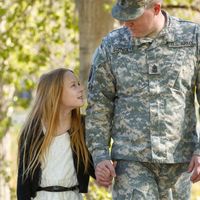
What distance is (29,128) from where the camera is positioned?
6.57 meters

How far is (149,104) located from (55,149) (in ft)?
3.01

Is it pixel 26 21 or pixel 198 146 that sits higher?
pixel 26 21

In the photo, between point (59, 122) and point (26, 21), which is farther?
point (26, 21)

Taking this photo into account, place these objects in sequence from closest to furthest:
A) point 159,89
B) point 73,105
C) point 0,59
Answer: point 159,89
point 73,105
point 0,59

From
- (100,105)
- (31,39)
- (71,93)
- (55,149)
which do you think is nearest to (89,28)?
(71,93)

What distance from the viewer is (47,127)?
6559 mm

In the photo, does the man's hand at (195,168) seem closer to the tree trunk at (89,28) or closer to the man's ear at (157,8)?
the man's ear at (157,8)

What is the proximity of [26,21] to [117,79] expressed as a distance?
6270 mm

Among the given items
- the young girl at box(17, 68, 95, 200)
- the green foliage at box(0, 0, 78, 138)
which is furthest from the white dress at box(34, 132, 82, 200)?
the green foliage at box(0, 0, 78, 138)

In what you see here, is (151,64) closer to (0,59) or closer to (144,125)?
(144,125)

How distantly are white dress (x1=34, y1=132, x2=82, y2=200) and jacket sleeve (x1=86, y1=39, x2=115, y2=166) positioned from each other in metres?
0.40

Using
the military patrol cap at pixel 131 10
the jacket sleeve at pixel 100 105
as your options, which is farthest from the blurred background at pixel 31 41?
the military patrol cap at pixel 131 10

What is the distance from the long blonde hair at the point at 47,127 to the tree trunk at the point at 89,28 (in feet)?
9.03

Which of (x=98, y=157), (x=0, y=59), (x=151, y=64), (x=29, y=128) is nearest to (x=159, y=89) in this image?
(x=151, y=64)
